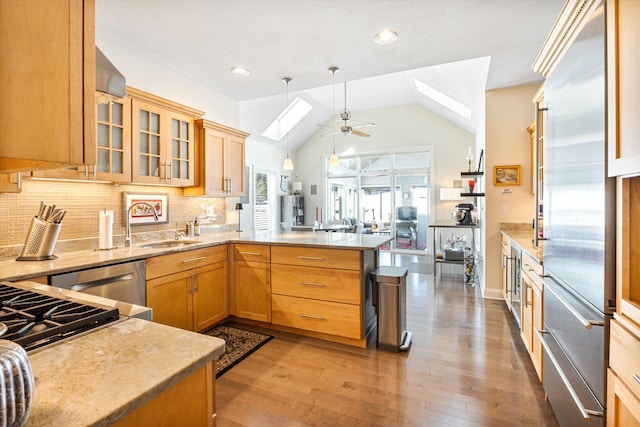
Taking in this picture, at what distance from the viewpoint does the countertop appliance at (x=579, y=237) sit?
121cm

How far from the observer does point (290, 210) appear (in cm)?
833

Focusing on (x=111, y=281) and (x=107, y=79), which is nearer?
(x=107, y=79)

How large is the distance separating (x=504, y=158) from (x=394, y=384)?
3.17 meters

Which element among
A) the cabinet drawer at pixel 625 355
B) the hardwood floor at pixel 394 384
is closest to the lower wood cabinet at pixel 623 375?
the cabinet drawer at pixel 625 355

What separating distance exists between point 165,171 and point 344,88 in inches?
177

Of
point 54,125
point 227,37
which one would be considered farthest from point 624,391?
point 227,37

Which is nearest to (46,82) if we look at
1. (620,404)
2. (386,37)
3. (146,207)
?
(620,404)

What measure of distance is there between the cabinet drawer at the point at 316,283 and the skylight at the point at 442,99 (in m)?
4.41

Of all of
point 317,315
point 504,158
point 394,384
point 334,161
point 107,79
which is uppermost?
point 334,161

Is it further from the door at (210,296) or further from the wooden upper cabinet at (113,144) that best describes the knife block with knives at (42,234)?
the door at (210,296)

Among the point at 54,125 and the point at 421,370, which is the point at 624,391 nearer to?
the point at 421,370

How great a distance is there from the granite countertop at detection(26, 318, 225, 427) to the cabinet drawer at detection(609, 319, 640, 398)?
1270 mm

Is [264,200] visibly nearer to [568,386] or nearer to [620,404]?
[568,386]

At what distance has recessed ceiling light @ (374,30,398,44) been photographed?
2.70 m
